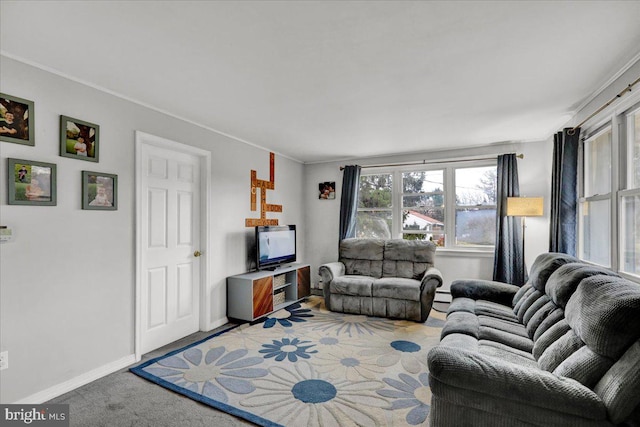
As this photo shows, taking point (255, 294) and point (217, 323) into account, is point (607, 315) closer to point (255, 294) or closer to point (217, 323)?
point (255, 294)

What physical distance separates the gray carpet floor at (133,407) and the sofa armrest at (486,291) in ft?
8.26

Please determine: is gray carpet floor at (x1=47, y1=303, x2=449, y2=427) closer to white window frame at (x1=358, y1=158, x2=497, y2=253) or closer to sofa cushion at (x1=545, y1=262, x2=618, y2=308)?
sofa cushion at (x1=545, y1=262, x2=618, y2=308)

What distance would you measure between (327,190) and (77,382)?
4.35m

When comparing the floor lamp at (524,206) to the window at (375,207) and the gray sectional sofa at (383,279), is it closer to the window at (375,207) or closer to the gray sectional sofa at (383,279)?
the gray sectional sofa at (383,279)

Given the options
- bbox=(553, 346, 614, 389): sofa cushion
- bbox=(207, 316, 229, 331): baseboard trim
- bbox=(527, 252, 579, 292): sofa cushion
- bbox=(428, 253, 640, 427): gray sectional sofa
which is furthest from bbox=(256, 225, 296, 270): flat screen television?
bbox=(553, 346, 614, 389): sofa cushion

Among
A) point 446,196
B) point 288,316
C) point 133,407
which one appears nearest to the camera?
point 133,407

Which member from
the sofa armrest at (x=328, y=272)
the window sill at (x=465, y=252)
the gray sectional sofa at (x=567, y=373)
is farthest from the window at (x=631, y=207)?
the sofa armrest at (x=328, y=272)

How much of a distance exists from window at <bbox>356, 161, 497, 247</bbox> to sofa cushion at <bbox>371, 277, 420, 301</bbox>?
1.27 m

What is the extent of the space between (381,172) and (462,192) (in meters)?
1.38

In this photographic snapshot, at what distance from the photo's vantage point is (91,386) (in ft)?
8.10

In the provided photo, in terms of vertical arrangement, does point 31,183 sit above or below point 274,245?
above

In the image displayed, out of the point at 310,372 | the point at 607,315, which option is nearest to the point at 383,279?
the point at 310,372

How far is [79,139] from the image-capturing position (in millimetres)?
2521

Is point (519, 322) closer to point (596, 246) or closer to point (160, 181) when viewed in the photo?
point (596, 246)
